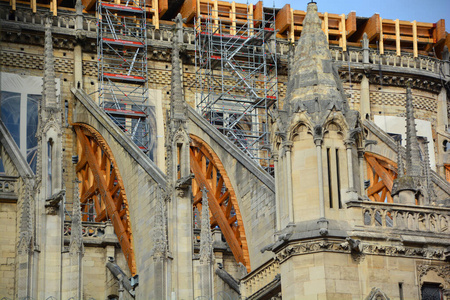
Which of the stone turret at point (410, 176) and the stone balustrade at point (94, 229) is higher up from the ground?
the stone balustrade at point (94, 229)

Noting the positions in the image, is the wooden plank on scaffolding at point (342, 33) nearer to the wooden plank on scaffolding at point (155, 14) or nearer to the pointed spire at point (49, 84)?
the wooden plank on scaffolding at point (155, 14)

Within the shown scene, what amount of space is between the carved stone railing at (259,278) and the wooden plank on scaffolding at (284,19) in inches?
900

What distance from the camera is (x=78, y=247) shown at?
116ft

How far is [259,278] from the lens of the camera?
1266 inches

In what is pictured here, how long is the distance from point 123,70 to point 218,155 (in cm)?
721

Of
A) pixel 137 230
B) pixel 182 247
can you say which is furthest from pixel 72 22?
pixel 182 247

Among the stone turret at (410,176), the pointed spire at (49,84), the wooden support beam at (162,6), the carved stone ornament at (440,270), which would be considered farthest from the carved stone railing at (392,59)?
the carved stone ornament at (440,270)

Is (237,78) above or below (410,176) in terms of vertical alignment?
above

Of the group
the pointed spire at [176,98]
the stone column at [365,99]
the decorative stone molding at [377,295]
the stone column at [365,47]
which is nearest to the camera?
the decorative stone molding at [377,295]

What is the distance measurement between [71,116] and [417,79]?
15.1m

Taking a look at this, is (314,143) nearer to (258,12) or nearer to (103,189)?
(103,189)

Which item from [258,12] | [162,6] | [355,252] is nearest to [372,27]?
[258,12]

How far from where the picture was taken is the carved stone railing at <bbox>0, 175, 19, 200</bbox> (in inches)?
1566

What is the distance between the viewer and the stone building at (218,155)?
1097 inches
